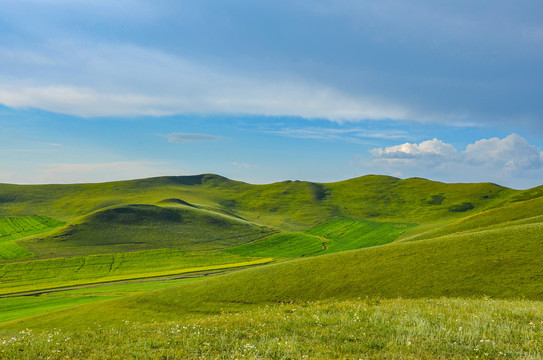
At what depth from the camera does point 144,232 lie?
149375 mm

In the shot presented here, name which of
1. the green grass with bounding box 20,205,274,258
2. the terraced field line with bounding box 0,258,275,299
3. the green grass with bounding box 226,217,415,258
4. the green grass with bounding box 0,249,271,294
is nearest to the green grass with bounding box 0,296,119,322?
the terraced field line with bounding box 0,258,275,299

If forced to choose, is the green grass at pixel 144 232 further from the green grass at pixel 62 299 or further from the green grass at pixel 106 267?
the green grass at pixel 62 299

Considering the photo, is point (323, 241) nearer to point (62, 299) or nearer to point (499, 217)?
point (499, 217)

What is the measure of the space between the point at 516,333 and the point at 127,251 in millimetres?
132241

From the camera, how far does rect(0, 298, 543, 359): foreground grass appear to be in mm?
10906

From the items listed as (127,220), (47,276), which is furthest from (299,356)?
(127,220)

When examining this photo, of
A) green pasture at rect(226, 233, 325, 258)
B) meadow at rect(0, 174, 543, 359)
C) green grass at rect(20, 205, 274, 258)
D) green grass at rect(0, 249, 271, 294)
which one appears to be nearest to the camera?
meadow at rect(0, 174, 543, 359)

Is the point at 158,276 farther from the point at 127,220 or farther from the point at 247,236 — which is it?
the point at 127,220

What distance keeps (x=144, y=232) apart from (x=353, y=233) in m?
96.5

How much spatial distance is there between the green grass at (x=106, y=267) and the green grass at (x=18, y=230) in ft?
43.5

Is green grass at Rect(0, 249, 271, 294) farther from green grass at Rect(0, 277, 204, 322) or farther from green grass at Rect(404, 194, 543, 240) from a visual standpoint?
green grass at Rect(404, 194, 543, 240)

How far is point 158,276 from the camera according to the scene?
9006 centimetres

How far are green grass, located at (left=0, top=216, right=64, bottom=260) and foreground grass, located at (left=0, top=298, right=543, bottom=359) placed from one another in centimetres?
12542

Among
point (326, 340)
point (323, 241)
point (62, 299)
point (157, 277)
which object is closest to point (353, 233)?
point (323, 241)
